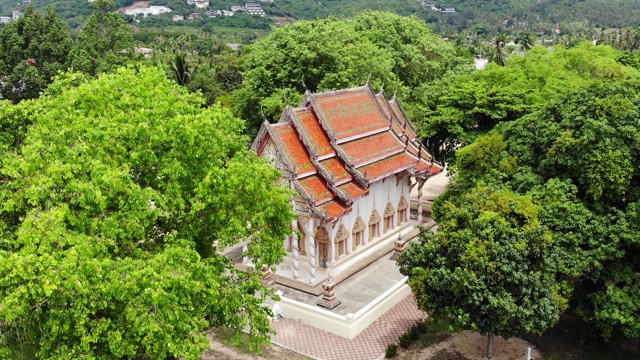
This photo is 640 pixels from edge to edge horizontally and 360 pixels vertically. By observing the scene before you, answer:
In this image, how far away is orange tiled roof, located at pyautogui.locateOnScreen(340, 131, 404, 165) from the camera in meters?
23.7

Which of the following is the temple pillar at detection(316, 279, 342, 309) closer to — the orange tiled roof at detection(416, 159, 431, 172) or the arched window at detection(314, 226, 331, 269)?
the arched window at detection(314, 226, 331, 269)

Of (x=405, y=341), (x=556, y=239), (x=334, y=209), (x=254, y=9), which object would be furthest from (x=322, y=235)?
(x=254, y=9)

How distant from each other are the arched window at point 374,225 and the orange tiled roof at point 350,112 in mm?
3677

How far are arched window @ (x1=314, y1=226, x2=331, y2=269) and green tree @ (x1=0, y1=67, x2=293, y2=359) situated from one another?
23.7ft

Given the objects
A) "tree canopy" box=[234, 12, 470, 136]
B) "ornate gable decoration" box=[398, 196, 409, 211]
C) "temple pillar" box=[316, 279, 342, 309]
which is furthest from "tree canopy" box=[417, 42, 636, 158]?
"temple pillar" box=[316, 279, 342, 309]

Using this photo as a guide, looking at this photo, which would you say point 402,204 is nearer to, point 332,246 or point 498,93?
point 332,246

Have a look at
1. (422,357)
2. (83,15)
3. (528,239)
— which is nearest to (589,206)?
(528,239)

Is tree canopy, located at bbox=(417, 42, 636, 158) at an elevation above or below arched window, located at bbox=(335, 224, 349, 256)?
above

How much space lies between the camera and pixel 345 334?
761 inches

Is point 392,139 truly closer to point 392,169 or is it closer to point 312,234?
point 392,169

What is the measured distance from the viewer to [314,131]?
23078 millimetres

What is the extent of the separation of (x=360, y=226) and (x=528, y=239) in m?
9.42

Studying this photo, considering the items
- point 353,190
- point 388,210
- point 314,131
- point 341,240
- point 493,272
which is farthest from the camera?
point 388,210

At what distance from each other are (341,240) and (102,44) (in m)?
44.8
